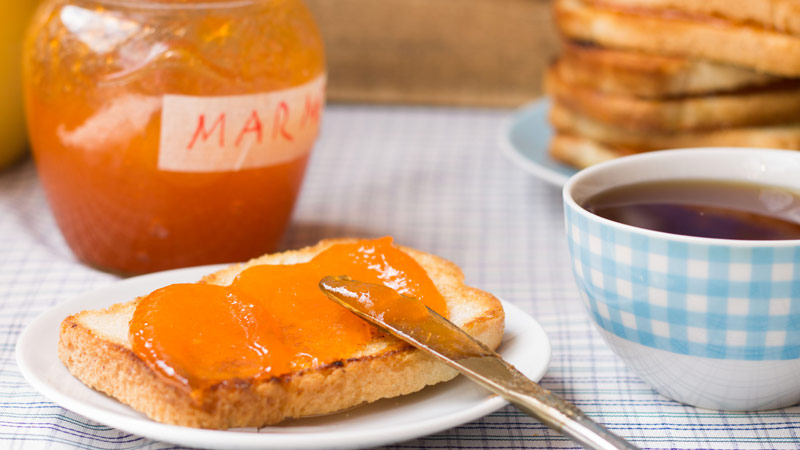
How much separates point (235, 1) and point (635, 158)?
1.85 feet

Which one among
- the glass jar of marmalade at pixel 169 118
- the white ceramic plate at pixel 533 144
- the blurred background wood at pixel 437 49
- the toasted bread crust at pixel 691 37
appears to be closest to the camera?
the glass jar of marmalade at pixel 169 118

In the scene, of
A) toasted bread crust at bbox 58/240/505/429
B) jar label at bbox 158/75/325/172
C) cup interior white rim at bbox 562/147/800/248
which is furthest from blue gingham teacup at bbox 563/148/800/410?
jar label at bbox 158/75/325/172

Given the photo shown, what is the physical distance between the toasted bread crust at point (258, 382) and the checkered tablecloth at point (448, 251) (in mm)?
74

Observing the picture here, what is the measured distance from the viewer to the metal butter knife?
730 millimetres

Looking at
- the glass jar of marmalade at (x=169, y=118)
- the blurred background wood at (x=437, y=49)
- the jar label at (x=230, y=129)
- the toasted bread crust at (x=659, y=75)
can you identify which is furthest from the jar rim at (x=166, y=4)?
the blurred background wood at (x=437, y=49)

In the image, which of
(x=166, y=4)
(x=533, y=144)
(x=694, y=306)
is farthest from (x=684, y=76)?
(x=166, y=4)

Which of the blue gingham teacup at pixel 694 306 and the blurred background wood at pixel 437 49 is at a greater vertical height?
the blue gingham teacup at pixel 694 306

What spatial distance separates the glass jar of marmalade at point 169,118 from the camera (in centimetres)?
113

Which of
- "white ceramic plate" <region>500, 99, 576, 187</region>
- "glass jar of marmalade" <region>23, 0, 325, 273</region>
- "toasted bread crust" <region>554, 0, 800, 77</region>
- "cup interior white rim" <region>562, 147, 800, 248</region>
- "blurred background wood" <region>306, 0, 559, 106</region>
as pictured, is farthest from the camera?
"blurred background wood" <region>306, 0, 559, 106</region>

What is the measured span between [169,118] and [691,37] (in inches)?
31.7

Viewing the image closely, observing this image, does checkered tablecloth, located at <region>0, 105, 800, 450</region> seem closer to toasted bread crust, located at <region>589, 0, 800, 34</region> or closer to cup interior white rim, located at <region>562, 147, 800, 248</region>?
cup interior white rim, located at <region>562, 147, 800, 248</region>

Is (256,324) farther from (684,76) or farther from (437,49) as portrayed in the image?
(437,49)

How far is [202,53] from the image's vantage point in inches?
44.7

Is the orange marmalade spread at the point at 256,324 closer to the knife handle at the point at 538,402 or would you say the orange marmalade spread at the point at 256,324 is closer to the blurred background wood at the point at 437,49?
the knife handle at the point at 538,402
